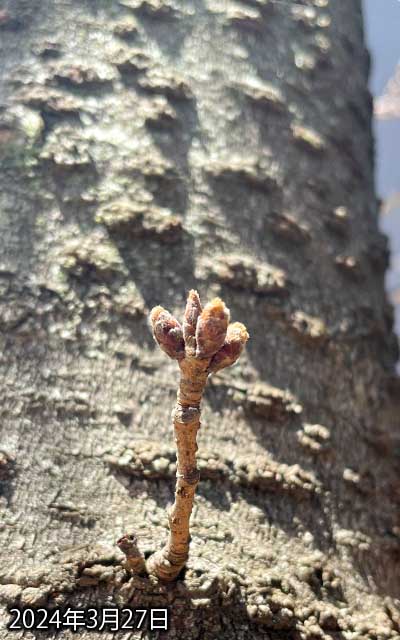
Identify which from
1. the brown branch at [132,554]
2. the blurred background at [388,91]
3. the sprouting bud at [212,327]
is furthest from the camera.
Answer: the blurred background at [388,91]

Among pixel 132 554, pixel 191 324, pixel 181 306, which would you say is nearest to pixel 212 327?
pixel 191 324

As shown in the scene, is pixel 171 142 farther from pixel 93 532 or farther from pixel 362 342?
pixel 93 532

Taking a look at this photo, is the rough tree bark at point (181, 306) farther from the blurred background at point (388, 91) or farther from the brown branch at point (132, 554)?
the blurred background at point (388, 91)

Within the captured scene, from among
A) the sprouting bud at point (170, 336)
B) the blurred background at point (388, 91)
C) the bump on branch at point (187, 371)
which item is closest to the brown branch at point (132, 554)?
the bump on branch at point (187, 371)

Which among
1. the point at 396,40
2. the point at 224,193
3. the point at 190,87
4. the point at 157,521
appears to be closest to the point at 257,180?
the point at 224,193

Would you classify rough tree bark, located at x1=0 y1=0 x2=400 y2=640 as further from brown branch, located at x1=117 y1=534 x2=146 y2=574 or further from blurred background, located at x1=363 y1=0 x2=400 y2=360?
blurred background, located at x1=363 y1=0 x2=400 y2=360

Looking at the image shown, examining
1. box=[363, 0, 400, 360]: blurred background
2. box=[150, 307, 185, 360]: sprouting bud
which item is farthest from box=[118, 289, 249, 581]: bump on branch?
box=[363, 0, 400, 360]: blurred background
